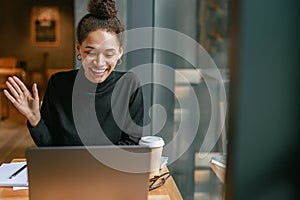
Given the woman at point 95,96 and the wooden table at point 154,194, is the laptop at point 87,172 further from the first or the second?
the woman at point 95,96

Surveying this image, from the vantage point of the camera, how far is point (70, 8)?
28.7ft

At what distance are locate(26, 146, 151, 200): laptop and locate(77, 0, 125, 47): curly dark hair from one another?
63cm

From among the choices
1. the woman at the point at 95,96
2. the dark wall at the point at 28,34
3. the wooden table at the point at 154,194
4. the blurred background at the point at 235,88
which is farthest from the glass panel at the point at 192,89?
the dark wall at the point at 28,34

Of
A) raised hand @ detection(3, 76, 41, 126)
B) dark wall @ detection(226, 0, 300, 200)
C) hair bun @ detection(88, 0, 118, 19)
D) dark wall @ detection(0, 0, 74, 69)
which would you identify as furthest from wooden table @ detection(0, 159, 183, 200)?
dark wall @ detection(0, 0, 74, 69)

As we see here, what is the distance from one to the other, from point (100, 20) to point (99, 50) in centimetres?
13

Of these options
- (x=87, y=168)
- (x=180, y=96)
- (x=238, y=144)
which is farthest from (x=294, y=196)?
(x=180, y=96)

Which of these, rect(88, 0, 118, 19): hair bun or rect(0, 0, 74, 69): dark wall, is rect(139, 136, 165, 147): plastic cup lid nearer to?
rect(88, 0, 118, 19): hair bun

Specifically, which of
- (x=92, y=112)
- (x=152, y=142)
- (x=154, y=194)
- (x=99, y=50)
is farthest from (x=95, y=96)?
(x=154, y=194)

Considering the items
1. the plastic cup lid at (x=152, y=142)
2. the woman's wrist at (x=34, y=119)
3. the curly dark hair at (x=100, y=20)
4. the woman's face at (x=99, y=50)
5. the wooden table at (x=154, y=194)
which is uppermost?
the curly dark hair at (x=100, y=20)

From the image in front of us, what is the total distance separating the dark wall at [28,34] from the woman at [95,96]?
6998 mm

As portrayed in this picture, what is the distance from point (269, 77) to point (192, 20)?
1320mm

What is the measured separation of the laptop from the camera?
961mm

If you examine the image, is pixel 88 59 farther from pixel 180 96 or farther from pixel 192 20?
pixel 180 96

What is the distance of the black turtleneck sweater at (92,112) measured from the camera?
1533 millimetres
